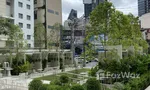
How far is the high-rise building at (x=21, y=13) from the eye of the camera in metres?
28.8

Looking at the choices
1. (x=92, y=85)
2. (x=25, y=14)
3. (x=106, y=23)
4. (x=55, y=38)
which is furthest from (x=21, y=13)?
(x=92, y=85)

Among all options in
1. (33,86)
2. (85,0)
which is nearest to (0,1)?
(85,0)

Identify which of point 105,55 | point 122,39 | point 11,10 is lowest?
point 105,55

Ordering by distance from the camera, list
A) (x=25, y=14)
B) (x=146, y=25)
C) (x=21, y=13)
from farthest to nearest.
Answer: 1. (x=146, y=25)
2. (x=25, y=14)
3. (x=21, y=13)

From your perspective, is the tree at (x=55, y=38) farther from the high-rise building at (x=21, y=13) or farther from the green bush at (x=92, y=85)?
the green bush at (x=92, y=85)

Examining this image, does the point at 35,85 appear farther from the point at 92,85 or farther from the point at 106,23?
the point at 106,23

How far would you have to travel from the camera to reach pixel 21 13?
31.0 metres

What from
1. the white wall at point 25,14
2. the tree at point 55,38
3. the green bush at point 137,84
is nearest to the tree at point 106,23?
the green bush at point 137,84

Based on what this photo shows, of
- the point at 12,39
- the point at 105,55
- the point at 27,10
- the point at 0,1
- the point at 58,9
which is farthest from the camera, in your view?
the point at 58,9

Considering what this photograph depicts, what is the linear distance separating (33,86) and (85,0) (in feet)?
77.9

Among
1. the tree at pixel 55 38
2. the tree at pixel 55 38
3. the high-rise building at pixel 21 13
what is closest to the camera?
the tree at pixel 55 38

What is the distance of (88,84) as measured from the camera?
6891 millimetres

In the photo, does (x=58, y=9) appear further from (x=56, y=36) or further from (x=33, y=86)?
(x=33, y=86)

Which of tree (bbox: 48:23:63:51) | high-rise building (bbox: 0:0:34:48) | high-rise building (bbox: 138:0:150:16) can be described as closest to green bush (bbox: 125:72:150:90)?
tree (bbox: 48:23:63:51)
